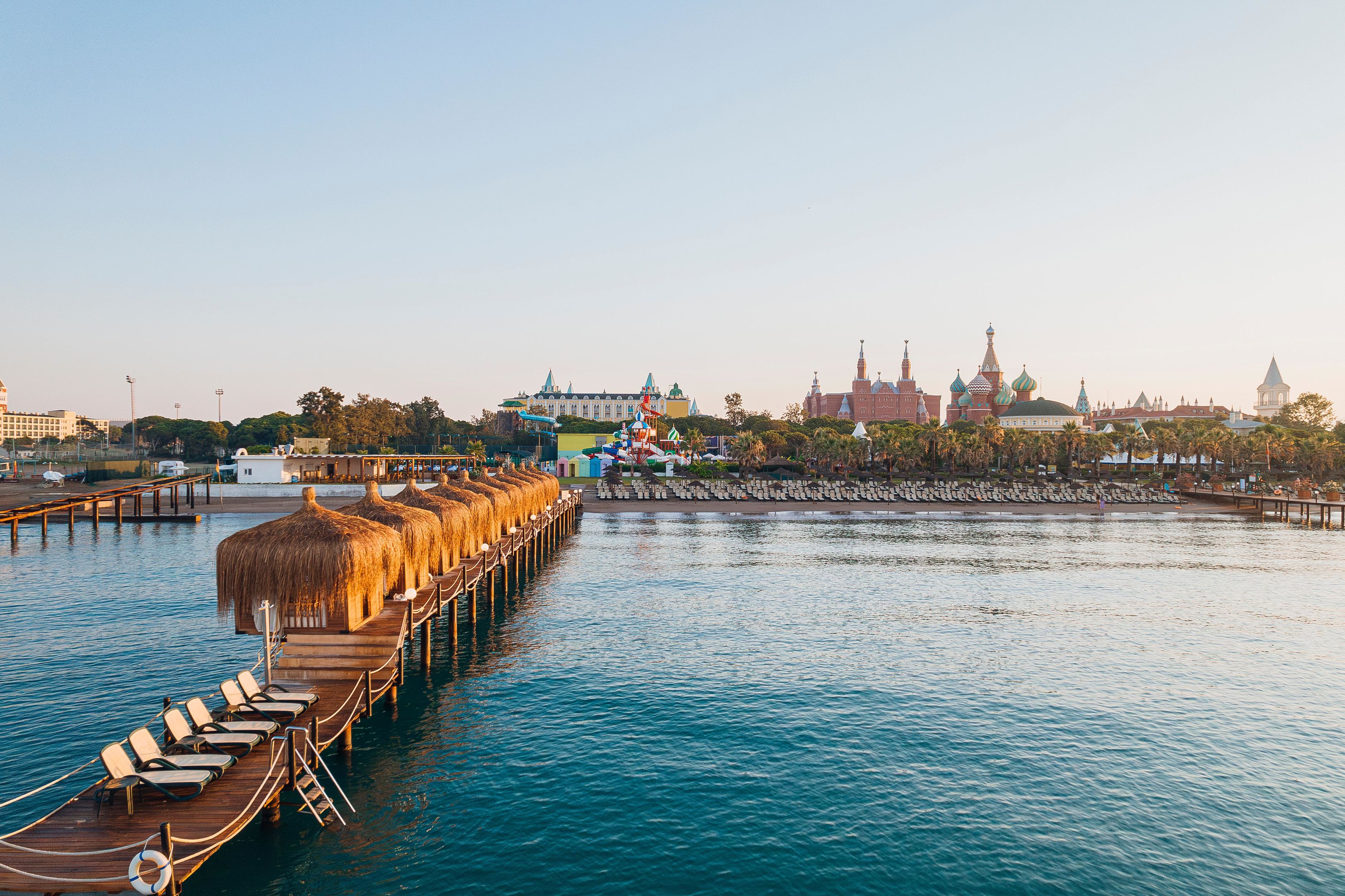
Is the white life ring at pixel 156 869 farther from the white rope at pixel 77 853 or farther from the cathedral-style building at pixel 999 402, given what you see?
the cathedral-style building at pixel 999 402

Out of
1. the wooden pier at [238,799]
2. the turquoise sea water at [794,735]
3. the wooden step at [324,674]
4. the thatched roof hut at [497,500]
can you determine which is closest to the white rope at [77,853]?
the wooden pier at [238,799]

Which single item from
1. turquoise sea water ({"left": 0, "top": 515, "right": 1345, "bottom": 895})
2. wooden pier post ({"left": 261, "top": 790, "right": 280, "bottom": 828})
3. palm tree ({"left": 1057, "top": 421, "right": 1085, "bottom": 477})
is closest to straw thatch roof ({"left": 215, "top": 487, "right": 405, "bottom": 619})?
turquoise sea water ({"left": 0, "top": 515, "right": 1345, "bottom": 895})

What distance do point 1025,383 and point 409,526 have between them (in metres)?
188

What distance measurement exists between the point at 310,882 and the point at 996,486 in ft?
289

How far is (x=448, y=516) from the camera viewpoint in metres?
26.4

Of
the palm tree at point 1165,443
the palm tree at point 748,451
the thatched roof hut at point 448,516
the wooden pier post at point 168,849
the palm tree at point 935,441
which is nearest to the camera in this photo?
the wooden pier post at point 168,849

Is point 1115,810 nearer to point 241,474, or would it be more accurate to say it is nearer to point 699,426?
point 241,474

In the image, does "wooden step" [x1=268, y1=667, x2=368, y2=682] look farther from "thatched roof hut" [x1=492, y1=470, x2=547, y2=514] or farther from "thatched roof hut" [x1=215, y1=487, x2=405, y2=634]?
"thatched roof hut" [x1=492, y1=470, x2=547, y2=514]

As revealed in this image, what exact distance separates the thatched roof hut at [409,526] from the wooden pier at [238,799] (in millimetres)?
830

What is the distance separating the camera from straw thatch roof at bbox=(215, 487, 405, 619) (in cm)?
1631

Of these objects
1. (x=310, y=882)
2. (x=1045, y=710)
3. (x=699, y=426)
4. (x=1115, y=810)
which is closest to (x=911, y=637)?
(x=1045, y=710)

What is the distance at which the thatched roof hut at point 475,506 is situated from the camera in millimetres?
29609

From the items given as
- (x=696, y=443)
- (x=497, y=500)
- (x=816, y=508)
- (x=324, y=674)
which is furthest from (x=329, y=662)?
(x=696, y=443)

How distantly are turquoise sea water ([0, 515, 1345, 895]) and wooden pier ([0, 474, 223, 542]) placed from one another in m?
11.7
